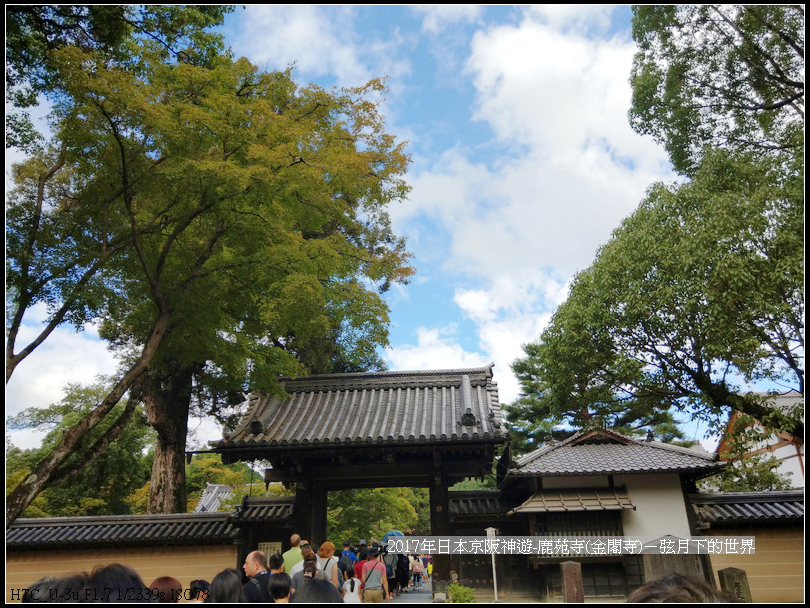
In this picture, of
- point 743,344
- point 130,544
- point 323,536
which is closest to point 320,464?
point 323,536

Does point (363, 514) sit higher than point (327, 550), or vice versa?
point (363, 514)

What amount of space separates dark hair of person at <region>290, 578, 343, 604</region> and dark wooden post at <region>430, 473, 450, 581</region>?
7599 millimetres

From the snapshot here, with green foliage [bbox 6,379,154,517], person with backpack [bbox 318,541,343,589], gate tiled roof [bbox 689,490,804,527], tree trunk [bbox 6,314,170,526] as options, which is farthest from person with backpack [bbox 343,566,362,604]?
green foliage [bbox 6,379,154,517]

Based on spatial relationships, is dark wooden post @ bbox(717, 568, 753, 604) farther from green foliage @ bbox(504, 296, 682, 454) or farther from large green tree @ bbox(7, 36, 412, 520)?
large green tree @ bbox(7, 36, 412, 520)

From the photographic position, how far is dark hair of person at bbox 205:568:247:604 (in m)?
Result: 4.13

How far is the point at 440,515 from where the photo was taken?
11.4 meters

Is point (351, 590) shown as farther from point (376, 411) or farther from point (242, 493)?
point (242, 493)

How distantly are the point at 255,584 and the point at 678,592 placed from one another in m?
4.70

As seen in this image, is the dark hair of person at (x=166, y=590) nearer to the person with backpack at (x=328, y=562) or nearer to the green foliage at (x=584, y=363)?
the person with backpack at (x=328, y=562)

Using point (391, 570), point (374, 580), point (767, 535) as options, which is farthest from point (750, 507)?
point (374, 580)

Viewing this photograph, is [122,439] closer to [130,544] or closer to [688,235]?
[130,544]

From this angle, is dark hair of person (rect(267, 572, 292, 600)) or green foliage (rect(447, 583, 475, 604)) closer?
dark hair of person (rect(267, 572, 292, 600))

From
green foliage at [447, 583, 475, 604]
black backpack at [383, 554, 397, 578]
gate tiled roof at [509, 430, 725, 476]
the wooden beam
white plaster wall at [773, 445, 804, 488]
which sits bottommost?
→ green foliage at [447, 583, 475, 604]

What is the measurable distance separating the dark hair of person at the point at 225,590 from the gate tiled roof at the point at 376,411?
21.1ft
